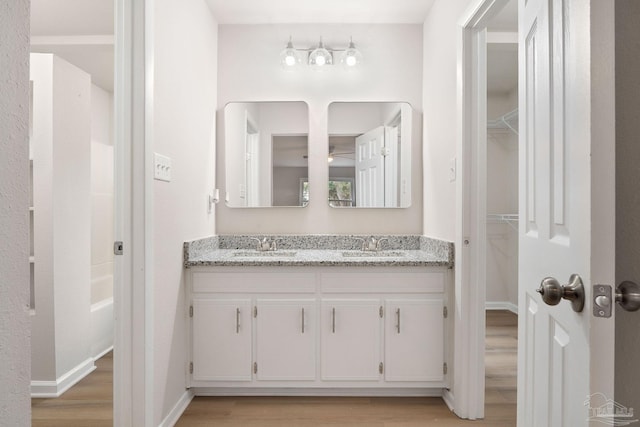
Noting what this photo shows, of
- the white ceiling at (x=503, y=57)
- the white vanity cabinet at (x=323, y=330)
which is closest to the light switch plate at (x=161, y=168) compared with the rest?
the white vanity cabinet at (x=323, y=330)

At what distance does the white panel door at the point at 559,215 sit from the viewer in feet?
2.27

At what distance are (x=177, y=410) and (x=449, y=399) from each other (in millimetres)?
1478

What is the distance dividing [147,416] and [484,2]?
93.6 inches

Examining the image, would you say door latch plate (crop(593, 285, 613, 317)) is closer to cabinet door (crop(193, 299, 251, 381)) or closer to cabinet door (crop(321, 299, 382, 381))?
cabinet door (crop(321, 299, 382, 381))

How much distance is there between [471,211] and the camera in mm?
2049

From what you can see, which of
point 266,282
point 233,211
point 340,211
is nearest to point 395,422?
point 266,282

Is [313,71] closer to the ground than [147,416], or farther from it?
farther from it

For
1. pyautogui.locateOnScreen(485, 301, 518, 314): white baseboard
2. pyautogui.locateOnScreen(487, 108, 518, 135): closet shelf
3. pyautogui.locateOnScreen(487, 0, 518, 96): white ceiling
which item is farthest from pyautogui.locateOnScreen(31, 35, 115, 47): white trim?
pyautogui.locateOnScreen(485, 301, 518, 314): white baseboard

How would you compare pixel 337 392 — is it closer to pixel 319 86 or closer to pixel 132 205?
pixel 132 205

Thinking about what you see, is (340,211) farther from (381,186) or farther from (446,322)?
(446,322)

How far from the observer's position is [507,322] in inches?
150

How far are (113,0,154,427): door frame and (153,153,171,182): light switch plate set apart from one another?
1.6 inches

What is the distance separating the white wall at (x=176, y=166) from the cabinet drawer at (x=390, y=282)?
870mm

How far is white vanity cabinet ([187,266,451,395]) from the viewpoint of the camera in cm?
224
